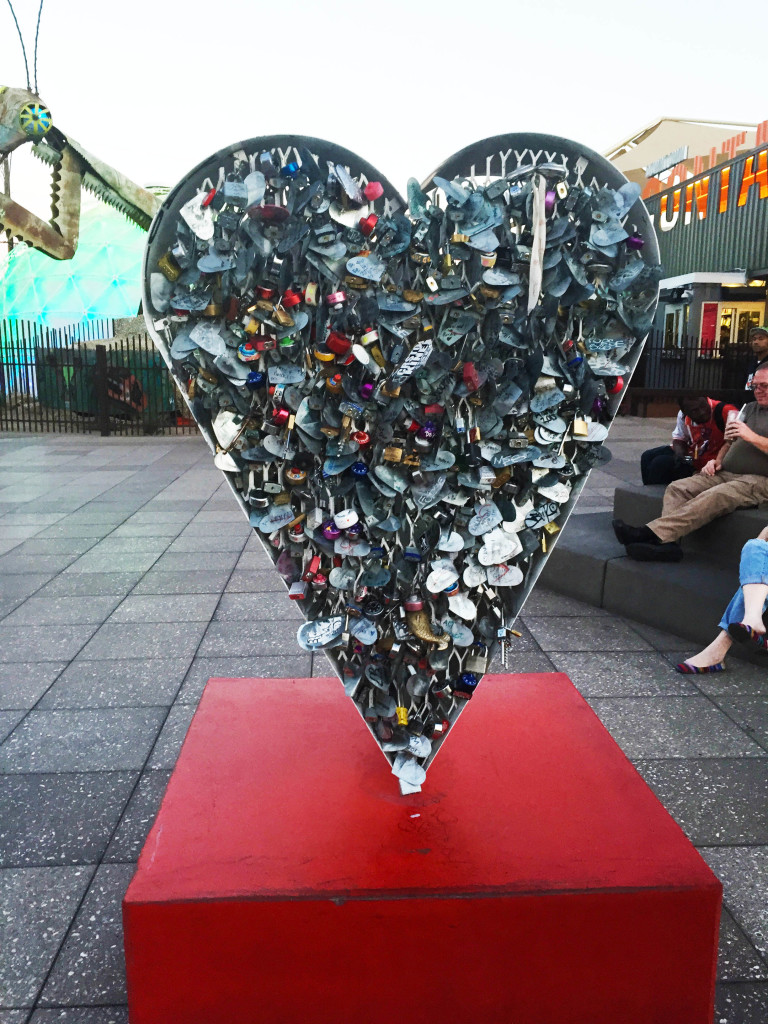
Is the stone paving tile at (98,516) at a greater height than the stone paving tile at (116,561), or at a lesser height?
greater

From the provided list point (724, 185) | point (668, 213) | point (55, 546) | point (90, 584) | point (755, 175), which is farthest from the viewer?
point (668, 213)

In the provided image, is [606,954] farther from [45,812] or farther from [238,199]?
[45,812]

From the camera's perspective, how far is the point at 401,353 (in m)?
1.87

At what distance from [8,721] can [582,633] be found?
10.0ft

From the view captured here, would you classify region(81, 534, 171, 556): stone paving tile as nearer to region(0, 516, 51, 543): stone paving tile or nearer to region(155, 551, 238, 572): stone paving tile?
region(155, 551, 238, 572): stone paving tile

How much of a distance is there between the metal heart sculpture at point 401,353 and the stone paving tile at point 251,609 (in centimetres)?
301

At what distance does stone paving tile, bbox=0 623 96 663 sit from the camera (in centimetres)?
450

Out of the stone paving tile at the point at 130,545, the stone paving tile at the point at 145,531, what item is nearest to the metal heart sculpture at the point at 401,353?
the stone paving tile at the point at 130,545

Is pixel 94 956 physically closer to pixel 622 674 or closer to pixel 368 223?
pixel 368 223

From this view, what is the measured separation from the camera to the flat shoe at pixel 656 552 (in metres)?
5.08

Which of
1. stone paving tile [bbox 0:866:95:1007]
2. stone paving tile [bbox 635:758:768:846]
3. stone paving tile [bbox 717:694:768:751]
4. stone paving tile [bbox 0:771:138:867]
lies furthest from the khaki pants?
stone paving tile [bbox 0:866:95:1007]

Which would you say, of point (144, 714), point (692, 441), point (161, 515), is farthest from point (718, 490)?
point (161, 515)

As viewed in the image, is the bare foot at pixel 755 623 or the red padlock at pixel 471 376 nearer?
the red padlock at pixel 471 376

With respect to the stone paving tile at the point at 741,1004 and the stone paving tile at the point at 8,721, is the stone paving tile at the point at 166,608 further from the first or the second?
the stone paving tile at the point at 741,1004
